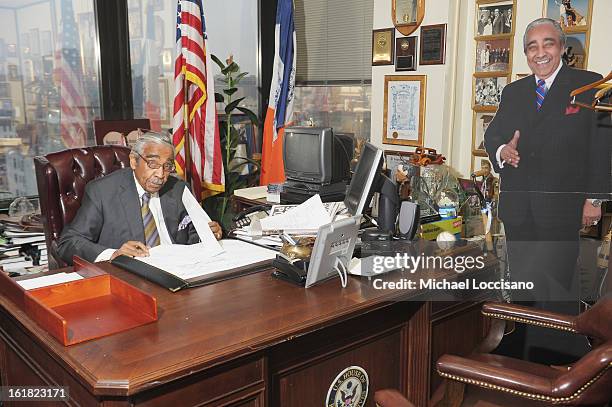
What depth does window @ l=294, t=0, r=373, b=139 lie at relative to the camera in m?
4.41

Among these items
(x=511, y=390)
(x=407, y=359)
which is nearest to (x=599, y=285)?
(x=407, y=359)

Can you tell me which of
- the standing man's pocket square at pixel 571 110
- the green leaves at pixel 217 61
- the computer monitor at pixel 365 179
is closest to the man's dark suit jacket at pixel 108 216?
the computer monitor at pixel 365 179

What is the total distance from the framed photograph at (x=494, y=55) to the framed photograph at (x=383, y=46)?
0.63 metres

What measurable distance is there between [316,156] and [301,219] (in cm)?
74

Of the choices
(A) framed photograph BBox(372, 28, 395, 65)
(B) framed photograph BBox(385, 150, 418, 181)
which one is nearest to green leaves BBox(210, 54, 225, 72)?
(A) framed photograph BBox(372, 28, 395, 65)

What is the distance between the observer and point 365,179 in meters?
2.16

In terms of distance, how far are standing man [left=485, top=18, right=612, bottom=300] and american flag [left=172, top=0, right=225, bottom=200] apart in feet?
7.07

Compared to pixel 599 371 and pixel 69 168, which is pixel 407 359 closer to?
pixel 599 371

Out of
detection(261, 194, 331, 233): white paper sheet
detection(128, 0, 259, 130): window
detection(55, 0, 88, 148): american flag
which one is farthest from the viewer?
detection(128, 0, 259, 130): window

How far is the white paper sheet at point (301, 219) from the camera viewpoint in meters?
2.33

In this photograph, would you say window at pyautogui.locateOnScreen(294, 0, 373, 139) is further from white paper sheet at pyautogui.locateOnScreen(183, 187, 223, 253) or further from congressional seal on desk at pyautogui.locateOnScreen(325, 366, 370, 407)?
congressional seal on desk at pyautogui.locateOnScreen(325, 366, 370, 407)

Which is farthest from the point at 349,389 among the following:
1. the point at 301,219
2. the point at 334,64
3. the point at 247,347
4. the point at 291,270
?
the point at 334,64

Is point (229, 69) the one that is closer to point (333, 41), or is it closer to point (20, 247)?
point (333, 41)

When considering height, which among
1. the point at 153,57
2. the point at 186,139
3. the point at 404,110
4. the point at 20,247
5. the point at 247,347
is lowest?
the point at 20,247
